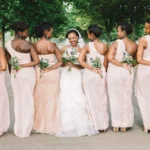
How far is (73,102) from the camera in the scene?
26.5 feet

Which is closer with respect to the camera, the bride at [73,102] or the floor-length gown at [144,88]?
the bride at [73,102]

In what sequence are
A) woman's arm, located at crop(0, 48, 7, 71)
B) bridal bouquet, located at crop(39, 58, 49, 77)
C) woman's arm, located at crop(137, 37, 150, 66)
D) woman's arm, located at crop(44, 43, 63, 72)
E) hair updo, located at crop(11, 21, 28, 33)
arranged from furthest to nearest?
woman's arm, located at crop(44, 43, 63, 72)
bridal bouquet, located at crop(39, 58, 49, 77)
woman's arm, located at crop(137, 37, 150, 66)
hair updo, located at crop(11, 21, 28, 33)
woman's arm, located at crop(0, 48, 7, 71)

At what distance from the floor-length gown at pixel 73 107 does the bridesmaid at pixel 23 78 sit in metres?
0.64

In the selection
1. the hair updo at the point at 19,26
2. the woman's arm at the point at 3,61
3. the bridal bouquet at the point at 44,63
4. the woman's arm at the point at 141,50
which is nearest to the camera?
the woman's arm at the point at 3,61

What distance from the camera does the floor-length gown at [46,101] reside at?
8.14 metres

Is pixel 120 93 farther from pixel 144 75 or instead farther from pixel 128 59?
pixel 128 59

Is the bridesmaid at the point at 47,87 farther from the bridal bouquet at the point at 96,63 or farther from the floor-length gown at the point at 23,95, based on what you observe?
the bridal bouquet at the point at 96,63

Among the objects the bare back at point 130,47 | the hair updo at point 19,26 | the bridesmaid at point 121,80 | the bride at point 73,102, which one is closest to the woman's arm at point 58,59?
the bride at point 73,102

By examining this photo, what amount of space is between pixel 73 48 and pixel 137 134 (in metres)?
2.23

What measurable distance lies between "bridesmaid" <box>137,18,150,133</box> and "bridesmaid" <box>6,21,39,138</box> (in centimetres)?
211

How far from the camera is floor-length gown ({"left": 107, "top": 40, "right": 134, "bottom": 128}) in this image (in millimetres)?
8109

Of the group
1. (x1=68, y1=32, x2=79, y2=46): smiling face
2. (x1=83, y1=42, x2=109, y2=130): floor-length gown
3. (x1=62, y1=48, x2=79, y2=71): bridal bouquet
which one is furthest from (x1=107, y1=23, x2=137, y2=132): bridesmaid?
(x1=68, y1=32, x2=79, y2=46): smiling face

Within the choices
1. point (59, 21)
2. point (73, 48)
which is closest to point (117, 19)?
point (59, 21)

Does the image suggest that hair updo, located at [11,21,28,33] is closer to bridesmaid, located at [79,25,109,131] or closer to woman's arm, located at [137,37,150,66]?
bridesmaid, located at [79,25,109,131]
